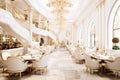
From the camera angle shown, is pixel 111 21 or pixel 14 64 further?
pixel 111 21

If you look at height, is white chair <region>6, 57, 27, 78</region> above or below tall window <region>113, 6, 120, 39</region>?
below

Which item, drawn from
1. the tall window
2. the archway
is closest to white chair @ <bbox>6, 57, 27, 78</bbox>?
the archway

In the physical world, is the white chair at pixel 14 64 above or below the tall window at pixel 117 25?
below

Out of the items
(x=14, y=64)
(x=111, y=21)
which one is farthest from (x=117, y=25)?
(x=14, y=64)

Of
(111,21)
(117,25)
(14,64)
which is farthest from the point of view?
(117,25)

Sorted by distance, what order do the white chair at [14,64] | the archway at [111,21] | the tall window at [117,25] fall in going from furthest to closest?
1. the tall window at [117,25]
2. the archway at [111,21]
3. the white chair at [14,64]

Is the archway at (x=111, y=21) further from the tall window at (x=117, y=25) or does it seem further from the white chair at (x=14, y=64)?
the white chair at (x=14, y=64)

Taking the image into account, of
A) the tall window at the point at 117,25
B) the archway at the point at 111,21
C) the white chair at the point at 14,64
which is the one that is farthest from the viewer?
the tall window at the point at 117,25

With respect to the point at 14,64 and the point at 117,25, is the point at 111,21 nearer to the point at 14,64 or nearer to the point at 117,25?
the point at 117,25

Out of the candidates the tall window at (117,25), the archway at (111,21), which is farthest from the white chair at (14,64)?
the tall window at (117,25)

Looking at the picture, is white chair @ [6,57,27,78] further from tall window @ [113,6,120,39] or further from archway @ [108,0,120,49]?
tall window @ [113,6,120,39]

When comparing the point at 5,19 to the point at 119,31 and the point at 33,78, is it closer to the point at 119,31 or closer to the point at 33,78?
the point at 33,78

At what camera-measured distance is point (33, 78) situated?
642 cm

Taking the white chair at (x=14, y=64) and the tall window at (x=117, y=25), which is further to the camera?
the tall window at (x=117, y=25)
